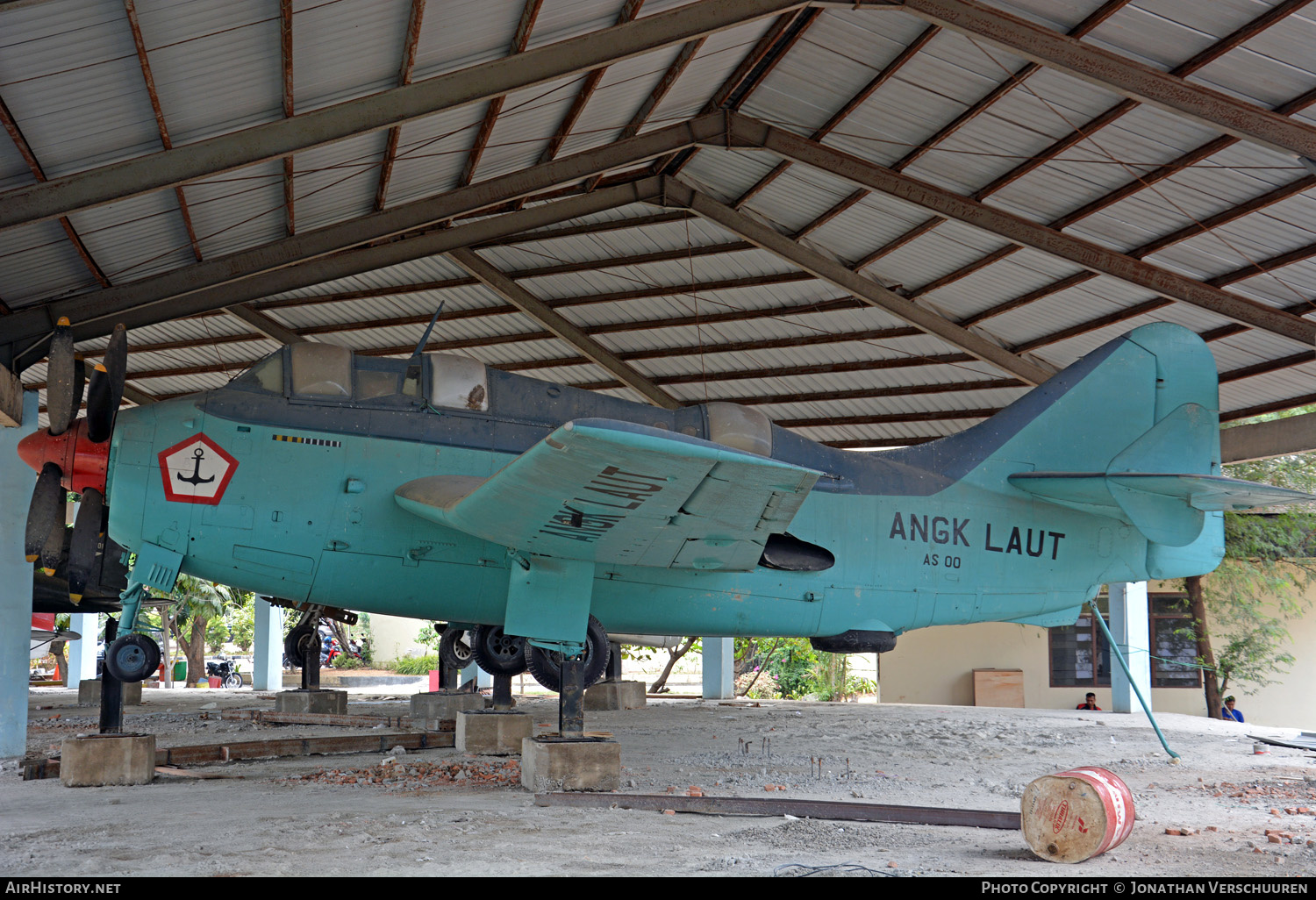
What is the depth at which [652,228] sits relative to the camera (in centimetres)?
2106

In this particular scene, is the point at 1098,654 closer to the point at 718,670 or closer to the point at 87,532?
the point at 718,670

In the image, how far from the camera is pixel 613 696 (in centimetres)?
2088

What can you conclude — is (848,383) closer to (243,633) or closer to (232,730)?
(232,730)

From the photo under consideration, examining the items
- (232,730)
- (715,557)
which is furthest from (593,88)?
(232,730)

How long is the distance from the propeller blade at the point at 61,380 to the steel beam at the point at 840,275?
1326 cm

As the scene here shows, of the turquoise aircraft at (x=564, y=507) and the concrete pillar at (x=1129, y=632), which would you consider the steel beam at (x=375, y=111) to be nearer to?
the turquoise aircraft at (x=564, y=507)

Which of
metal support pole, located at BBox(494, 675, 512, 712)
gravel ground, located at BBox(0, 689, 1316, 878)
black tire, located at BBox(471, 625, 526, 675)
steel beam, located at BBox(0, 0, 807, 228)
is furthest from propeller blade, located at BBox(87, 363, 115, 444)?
metal support pole, located at BBox(494, 675, 512, 712)

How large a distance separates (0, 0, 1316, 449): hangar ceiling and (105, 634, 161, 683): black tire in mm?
5557

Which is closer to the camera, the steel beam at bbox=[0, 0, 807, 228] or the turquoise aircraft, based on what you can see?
the turquoise aircraft

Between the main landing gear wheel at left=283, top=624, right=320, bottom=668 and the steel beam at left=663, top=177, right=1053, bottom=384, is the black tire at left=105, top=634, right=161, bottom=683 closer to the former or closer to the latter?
the main landing gear wheel at left=283, top=624, right=320, bottom=668

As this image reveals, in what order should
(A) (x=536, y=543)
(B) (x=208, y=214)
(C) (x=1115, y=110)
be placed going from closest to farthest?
1. (A) (x=536, y=543)
2. (C) (x=1115, y=110)
3. (B) (x=208, y=214)

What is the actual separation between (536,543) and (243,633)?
149 ft

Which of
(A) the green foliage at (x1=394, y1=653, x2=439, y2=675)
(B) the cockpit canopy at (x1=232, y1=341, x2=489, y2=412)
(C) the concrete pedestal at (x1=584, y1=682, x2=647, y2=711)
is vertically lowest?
(A) the green foliage at (x1=394, y1=653, x2=439, y2=675)

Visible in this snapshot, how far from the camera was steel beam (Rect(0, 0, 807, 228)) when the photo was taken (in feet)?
35.6
